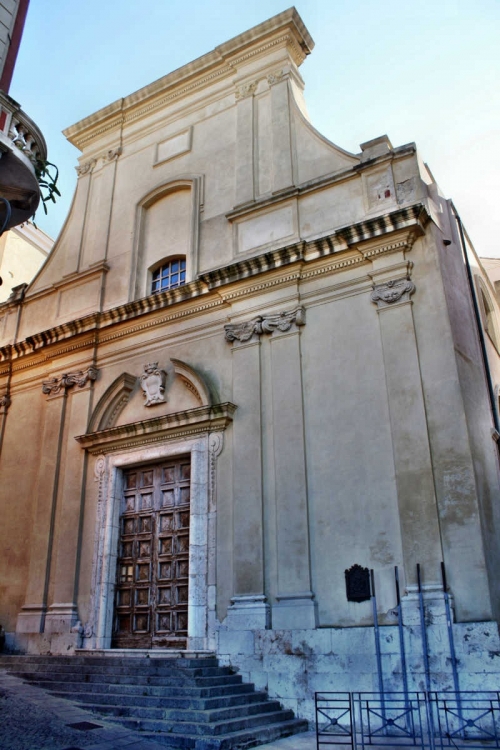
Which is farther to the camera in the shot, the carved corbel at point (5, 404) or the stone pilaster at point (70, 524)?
the carved corbel at point (5, 404)

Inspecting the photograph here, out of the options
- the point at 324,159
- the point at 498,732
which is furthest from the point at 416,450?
the point at 324,159

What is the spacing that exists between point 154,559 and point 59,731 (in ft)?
14.9

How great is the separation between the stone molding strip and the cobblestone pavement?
15.5ft

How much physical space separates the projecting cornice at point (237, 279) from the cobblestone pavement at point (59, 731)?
23.6ft

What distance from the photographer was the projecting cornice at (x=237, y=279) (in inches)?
427

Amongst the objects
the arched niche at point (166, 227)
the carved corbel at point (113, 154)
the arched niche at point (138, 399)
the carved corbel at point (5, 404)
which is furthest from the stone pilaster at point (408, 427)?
the carved corbel at point (5, 404)

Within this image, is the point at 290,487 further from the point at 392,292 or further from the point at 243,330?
the point at 392,292

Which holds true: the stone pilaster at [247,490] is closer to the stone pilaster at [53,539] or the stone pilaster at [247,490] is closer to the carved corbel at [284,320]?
the carved corbel at [284,320]

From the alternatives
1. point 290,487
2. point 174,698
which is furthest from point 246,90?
point 174,698

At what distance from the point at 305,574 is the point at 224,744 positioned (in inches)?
→ 120

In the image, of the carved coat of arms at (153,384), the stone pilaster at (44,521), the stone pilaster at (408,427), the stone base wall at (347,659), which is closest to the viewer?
the stone base wall at (347,659)

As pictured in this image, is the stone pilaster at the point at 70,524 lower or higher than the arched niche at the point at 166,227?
lower

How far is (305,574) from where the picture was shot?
32.2 feet

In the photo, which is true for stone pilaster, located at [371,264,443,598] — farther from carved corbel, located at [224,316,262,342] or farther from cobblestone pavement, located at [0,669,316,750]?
cobblestone pavement, located at [0,669,316,750]
